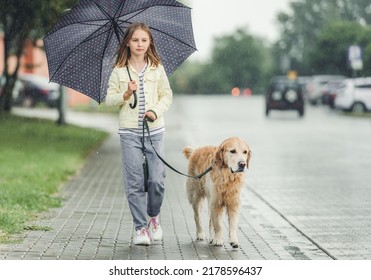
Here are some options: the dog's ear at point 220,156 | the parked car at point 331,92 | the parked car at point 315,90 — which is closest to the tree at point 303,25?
the parked car at point 315,90

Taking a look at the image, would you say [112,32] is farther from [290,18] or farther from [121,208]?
[290,18]

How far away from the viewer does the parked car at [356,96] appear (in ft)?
144

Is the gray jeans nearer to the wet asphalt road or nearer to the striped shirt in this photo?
the striped shirt

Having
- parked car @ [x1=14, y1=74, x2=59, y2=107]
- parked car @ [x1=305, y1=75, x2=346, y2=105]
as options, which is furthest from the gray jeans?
parked car @ [x1=305, y1=75, x2=346, y2=105]

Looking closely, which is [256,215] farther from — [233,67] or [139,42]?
[233,67]

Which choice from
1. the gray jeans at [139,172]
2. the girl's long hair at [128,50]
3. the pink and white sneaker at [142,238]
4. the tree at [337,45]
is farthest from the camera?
the tree at [337,45]

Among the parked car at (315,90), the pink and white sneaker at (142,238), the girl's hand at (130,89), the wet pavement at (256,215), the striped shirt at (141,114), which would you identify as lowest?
the parked car at (315,90)

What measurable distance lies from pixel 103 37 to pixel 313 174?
27.3ft

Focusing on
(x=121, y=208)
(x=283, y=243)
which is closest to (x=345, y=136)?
(x=121, y=208)

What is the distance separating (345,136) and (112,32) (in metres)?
19.7

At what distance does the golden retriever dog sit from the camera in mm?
8016

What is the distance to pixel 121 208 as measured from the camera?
11.7 metres

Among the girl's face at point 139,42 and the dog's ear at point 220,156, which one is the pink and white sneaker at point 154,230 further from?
the girl's face at point 139,42

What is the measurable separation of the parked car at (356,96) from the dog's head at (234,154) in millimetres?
36184
